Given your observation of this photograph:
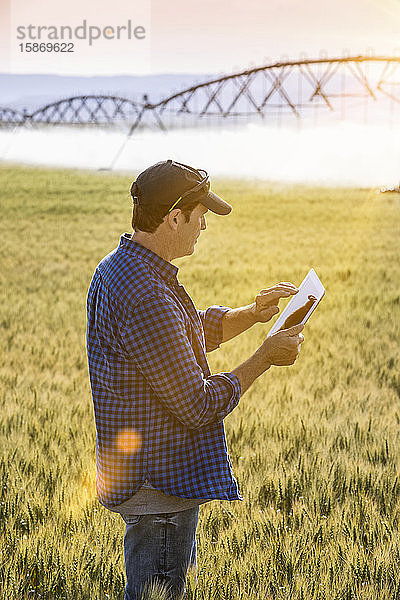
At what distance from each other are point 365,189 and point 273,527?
47.4 metres

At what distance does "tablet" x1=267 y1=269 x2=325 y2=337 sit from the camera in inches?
107

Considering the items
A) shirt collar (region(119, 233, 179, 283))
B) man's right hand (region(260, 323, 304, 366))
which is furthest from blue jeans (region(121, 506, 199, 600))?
shirt collar (region(119, 233, 179, 283))

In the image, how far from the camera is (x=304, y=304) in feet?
9.02

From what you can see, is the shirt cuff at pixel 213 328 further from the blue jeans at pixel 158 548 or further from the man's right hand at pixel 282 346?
the blue jeans at pixel 158 548

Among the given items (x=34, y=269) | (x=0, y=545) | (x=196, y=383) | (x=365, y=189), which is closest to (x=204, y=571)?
(x=0, y=545)

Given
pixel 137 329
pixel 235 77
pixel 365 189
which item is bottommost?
pixel 365 189

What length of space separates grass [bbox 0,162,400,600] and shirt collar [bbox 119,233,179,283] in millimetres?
1444

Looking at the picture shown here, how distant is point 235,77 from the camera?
3734 cm

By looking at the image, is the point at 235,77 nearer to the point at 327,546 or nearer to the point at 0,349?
the point at 0,349

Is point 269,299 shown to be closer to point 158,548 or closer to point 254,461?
point 158,548

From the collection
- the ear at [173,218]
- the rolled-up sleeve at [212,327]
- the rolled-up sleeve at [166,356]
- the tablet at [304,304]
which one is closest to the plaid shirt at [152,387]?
the rolled-up sleeve at [166,356]

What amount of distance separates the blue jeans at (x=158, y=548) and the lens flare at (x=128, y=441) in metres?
0.28

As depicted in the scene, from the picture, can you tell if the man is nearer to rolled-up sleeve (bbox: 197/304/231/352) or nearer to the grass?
rolled-up sleeve (bbox: 197/304/231/352)

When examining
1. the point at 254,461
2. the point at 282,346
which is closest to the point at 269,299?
the point at 282,346
